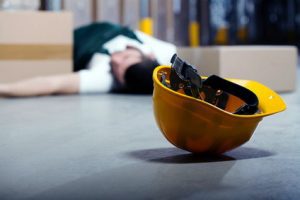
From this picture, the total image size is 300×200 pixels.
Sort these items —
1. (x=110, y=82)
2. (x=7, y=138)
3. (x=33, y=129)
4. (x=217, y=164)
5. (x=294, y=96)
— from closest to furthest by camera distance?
(x=217, y=164) < (x=7, y=138) < (x=33, y=129) < (x=294, y=96) < (x=110, y=82)

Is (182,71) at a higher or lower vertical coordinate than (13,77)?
higher

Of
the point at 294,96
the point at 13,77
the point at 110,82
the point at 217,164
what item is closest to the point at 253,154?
the point at 217,164

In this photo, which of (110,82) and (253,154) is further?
(110,82)

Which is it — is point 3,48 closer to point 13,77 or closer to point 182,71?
point 13,77

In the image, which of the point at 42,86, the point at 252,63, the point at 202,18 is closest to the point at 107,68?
the point at 42,86

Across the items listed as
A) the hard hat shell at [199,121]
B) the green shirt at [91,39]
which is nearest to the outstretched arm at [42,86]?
the green shirt at [91,39]

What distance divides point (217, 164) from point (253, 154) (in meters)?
0.12

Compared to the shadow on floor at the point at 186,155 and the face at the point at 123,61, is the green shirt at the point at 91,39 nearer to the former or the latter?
the face at the point at 123,61

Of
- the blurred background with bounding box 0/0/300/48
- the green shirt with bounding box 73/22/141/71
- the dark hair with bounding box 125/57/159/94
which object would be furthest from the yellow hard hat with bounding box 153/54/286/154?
the blurred background with bounding box 0/0/300/48

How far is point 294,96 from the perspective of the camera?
2.21 meters

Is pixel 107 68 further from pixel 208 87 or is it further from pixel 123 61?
pixel 208 87

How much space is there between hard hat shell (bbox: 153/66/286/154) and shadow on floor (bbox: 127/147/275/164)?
0.02m

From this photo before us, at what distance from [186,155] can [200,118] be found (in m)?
0.13

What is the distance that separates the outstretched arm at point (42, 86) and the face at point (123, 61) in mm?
176
